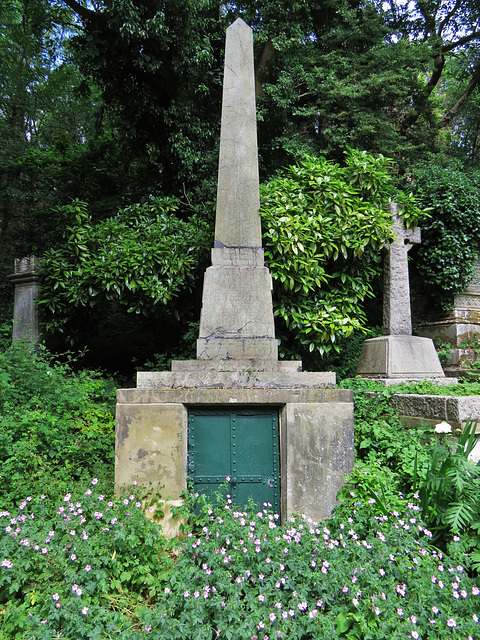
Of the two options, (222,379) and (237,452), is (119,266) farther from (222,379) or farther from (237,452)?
(237,452)

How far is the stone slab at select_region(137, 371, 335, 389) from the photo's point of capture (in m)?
3.39

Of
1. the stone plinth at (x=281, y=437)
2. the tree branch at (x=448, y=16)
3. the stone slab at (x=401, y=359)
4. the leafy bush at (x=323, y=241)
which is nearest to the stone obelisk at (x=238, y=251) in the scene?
the stone plinth at (x=281, y=437)

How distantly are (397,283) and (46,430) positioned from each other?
14.3 feet

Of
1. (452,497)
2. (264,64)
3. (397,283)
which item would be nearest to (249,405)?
(452,497)

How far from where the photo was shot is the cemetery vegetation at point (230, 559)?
2109 mm

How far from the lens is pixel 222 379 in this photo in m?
3.43

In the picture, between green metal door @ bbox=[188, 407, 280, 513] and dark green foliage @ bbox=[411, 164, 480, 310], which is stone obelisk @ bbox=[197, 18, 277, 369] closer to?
green metal door @ bbox=[188, 407, 280, 513]

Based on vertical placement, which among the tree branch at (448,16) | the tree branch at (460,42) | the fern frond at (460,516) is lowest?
the fern frond at (460,516)

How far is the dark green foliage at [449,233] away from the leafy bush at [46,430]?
5438mm

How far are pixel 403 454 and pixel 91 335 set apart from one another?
5228 millimetres

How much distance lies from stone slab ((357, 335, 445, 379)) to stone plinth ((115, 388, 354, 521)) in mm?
1806

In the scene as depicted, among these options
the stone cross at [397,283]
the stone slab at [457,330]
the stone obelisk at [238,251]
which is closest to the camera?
the stone obelisk at [238,251]

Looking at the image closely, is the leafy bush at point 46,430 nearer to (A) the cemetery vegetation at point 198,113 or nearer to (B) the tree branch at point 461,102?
(A) the cemetery vegetation at point 198,113

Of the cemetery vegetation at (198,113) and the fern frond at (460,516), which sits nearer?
the fern frond at (460,516)
